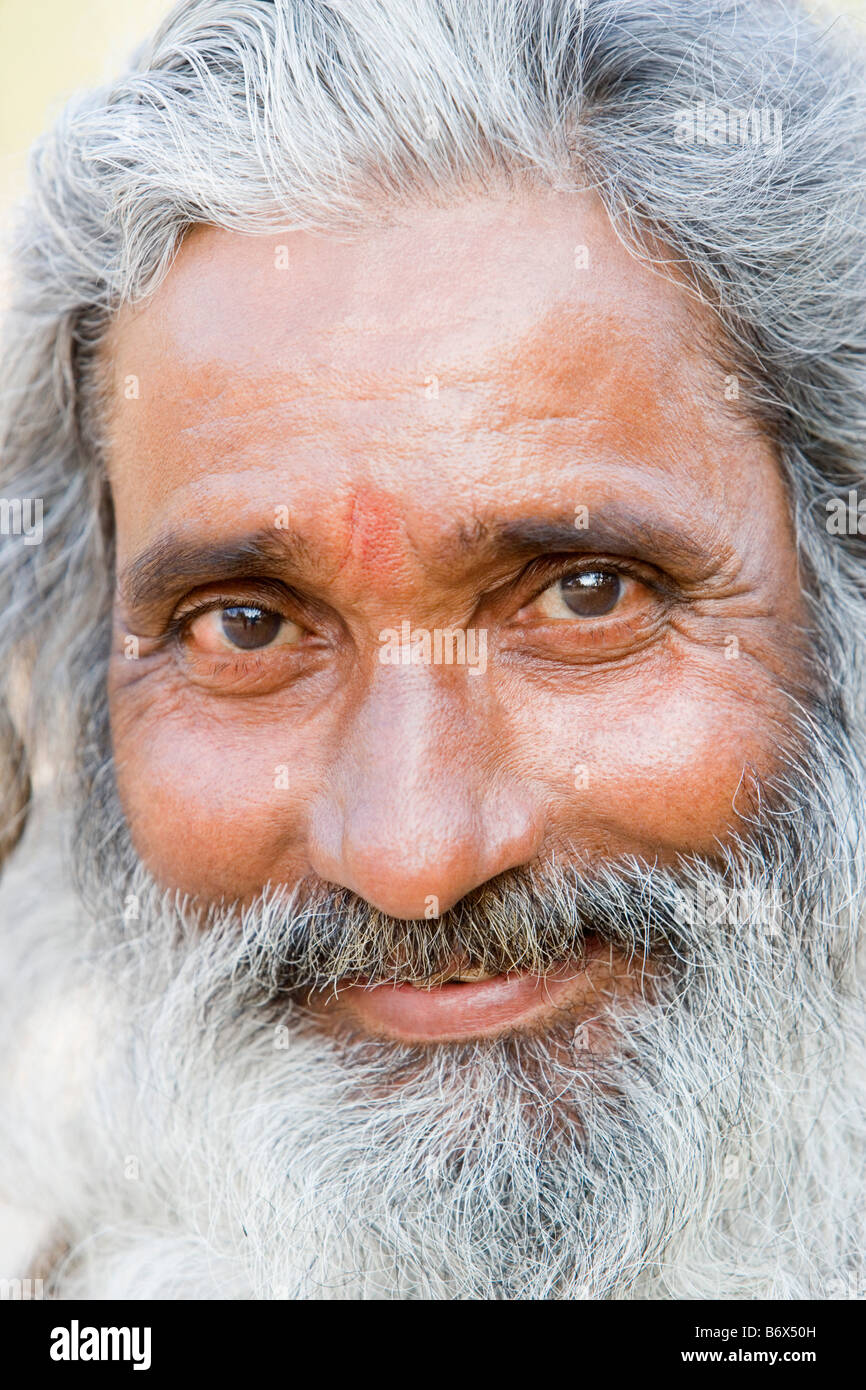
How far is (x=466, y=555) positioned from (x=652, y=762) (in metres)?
0.35

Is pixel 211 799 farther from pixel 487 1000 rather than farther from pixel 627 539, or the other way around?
pixel 627 539

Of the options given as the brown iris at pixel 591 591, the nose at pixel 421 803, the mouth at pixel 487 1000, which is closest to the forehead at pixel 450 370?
the brown iris at pixel 591 591

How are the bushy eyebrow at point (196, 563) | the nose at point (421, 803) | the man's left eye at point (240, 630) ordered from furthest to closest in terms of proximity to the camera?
1. the man's left eye at point (240, 630)
2. the bushy eyebrow at point (196, 563)
3. the nose at point (421, 803)

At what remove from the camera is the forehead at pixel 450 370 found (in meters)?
1.53

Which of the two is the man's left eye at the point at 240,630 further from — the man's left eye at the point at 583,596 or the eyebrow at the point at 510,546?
the man's left eye at the point at 583,596

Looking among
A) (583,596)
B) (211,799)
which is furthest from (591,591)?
(211,799)

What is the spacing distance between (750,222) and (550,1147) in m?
1.27

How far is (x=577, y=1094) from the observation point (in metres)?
1.63

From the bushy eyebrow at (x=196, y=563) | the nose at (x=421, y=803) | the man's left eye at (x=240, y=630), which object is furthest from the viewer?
the man's left eye at (x=240, y=630)

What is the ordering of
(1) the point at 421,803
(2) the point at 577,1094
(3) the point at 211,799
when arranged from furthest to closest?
→ (3) the point at 211,799
(2) the point at 577,1094
(1) the point at 421,803

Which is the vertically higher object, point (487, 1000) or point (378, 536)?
point (378, 536)

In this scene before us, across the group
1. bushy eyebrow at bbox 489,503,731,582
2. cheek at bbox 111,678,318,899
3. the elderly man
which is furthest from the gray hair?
cheek at bbox 111,678,318,899

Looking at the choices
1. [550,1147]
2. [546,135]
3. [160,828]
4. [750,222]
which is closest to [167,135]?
[546,135]
